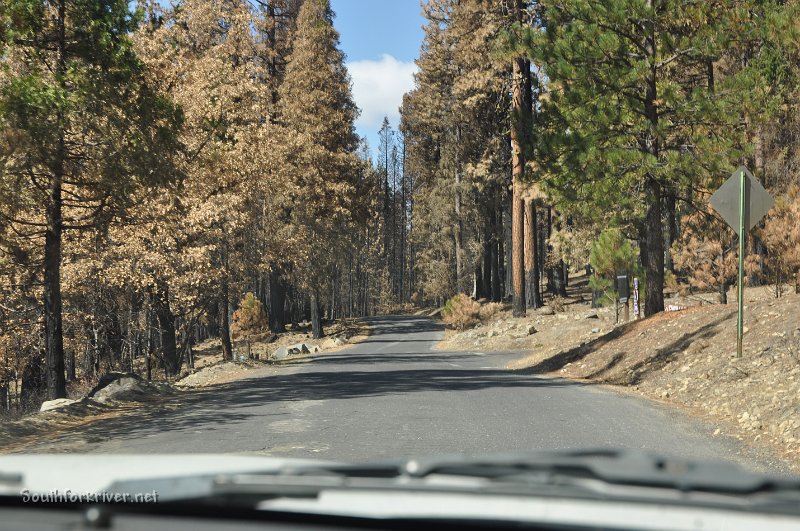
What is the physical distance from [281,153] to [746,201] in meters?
18.8

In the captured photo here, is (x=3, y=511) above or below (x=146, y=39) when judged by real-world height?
below

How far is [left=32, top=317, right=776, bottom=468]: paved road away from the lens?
29.7ft

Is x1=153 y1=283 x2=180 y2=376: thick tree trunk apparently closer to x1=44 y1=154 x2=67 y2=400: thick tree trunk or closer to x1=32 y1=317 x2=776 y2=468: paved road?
x1=32 y1=317 x2=776 y2=468: paved road

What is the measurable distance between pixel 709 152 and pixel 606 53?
335cm

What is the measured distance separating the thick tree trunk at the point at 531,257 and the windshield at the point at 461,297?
19 cm

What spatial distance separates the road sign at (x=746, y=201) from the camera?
1372 centimetres

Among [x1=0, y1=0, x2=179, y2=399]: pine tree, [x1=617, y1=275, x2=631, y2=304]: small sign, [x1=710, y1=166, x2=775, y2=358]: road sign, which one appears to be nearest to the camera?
[x1=0, y1=0, x2=179, y2=399]: pine tree

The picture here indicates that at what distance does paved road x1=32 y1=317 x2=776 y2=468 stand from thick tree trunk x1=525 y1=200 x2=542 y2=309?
16.2 m

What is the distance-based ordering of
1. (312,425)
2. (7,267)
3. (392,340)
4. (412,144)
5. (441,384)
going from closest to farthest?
(312,425) → (441,384) → (7,267) → (392,340) → (412,144)

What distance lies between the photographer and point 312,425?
10.8m

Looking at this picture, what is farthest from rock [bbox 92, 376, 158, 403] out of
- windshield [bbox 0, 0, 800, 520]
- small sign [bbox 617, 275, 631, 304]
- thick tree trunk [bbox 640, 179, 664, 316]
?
small sign [bbox 617, 275, 631, 304]

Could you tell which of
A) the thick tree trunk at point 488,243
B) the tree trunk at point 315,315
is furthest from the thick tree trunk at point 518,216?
the thick tree trunk at point 488,243

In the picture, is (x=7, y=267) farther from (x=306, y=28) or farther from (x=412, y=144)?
(x=412, y=144)

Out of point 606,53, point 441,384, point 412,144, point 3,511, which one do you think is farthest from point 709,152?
point 412,144
